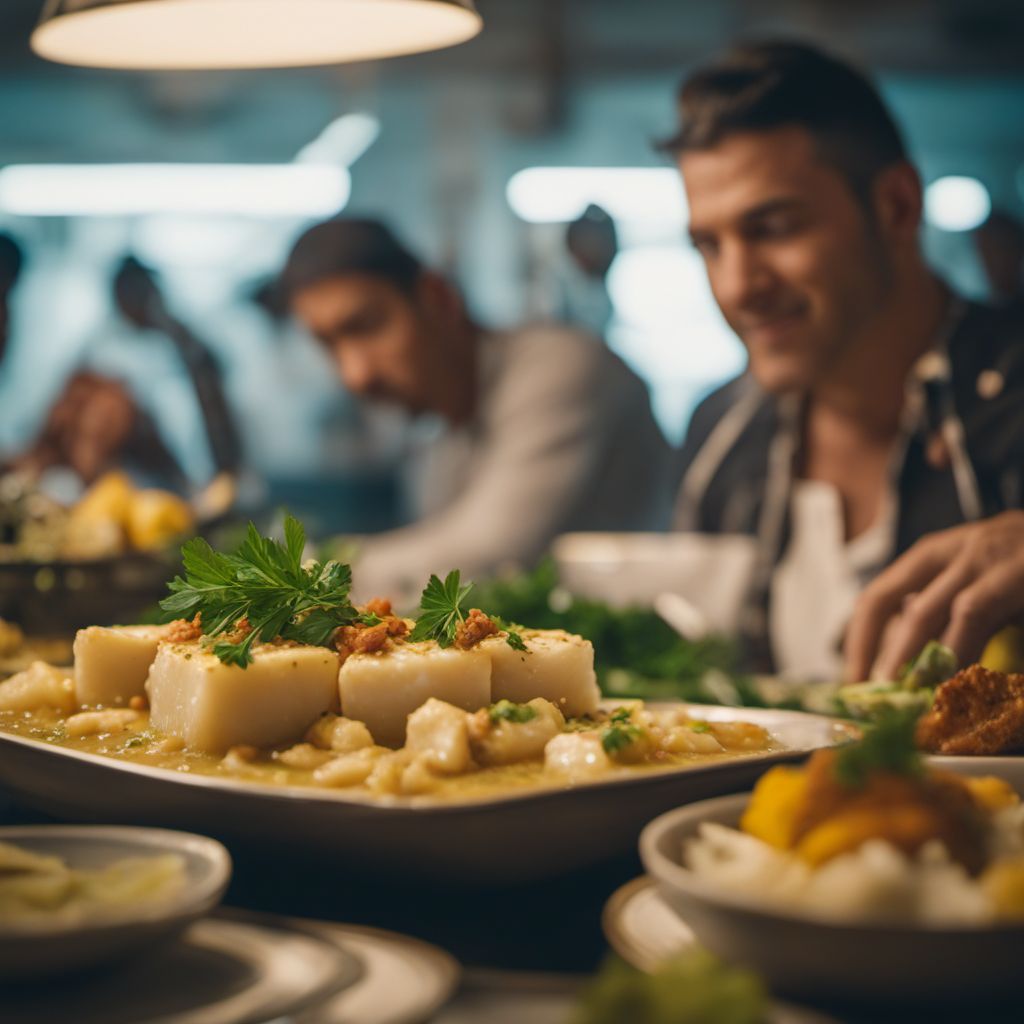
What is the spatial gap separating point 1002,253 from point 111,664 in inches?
194

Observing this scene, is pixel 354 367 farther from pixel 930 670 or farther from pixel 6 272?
pixel 930 670

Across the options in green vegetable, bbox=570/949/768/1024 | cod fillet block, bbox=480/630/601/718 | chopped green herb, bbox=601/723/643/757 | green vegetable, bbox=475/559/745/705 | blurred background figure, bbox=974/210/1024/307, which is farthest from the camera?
blurred background figure, bbox=974/210/1024/307

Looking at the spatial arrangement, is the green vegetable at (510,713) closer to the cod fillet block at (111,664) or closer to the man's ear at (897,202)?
the cod fillet block at (111,664)

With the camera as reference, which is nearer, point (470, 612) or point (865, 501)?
point (470, 612)

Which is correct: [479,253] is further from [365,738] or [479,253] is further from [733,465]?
[365,738]

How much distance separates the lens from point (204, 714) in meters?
1.59

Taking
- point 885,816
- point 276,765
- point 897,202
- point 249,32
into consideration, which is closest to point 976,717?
point 885,816

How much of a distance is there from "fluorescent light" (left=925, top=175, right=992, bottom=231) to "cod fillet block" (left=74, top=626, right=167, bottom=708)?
4.84 meters

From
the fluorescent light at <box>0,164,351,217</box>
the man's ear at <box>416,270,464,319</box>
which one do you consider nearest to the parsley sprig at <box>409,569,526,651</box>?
the man's ear at <box>416,270,464,319</box>

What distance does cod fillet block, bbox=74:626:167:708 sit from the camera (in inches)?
72.8

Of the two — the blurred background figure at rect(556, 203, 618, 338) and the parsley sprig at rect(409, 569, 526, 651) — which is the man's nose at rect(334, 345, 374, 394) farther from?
the parsley sprig at rect(409, 569, 526, 651)

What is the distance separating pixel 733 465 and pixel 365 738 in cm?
410

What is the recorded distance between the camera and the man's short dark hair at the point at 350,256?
22.7 feet

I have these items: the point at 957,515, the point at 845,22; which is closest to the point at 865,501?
the point at 957,515
